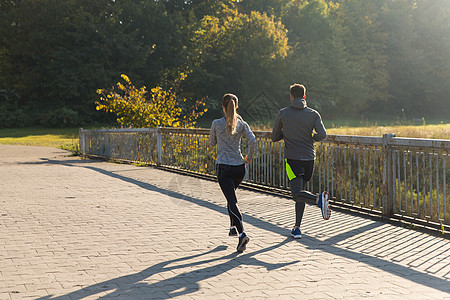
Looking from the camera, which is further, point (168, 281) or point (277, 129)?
point (277, 129)

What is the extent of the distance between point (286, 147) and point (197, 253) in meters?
1.86

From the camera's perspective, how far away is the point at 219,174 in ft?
22.8

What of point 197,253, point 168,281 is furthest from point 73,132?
point 168,281

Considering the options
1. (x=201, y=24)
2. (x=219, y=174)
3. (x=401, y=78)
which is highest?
(x=201, y=24)

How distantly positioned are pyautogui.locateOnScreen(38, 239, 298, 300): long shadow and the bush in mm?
39380

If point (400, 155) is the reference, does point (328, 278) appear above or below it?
below

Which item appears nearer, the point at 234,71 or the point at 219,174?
the point at 219,174

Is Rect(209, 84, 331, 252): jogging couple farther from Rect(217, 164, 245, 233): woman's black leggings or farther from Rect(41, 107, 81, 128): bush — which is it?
Rect(41, 107, 81, 128): bush

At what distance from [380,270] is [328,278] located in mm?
633

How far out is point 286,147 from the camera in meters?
7.32

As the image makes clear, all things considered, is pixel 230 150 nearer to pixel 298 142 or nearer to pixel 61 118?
pixel 298 142

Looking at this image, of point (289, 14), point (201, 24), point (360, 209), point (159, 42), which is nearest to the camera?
point (360, 209)

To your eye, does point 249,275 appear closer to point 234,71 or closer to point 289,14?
point 234,71

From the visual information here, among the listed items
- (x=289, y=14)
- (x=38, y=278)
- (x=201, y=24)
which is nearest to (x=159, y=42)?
(x=201, y=24)
